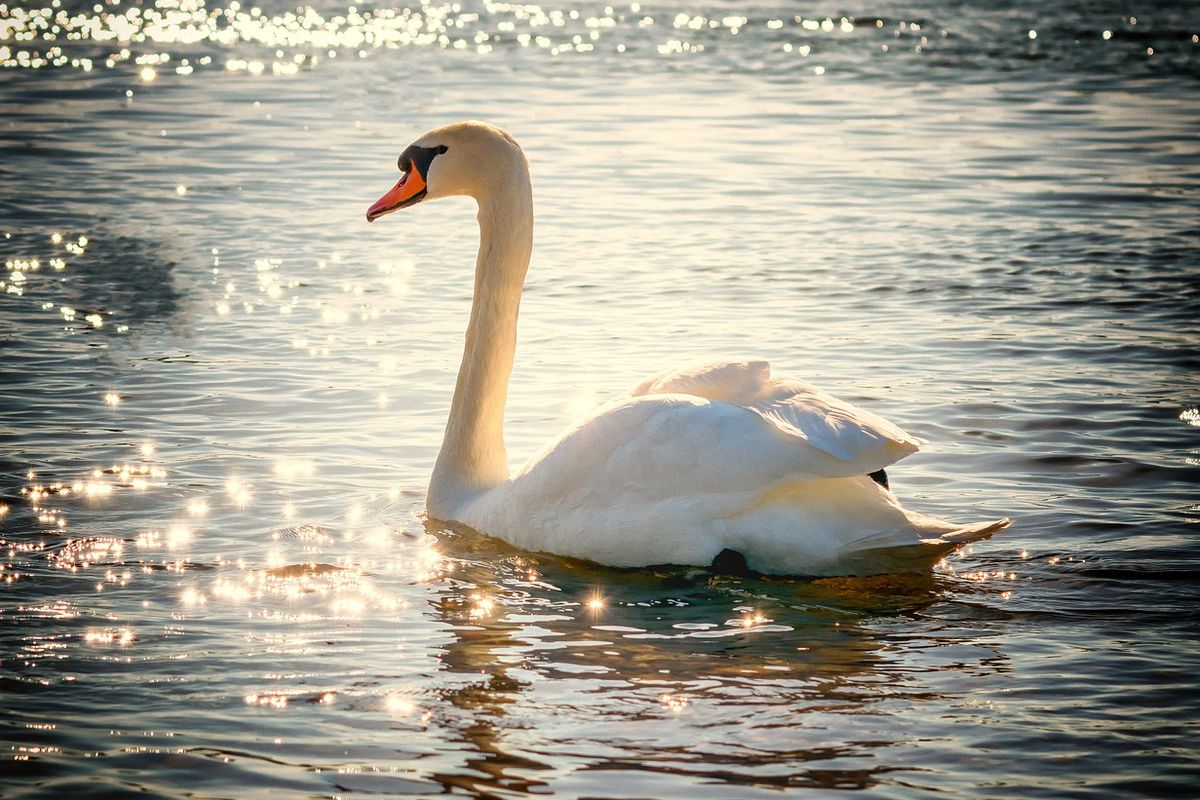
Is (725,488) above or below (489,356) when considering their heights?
below

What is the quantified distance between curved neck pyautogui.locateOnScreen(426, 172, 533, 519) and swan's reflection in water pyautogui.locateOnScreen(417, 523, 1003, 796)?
0.41 m

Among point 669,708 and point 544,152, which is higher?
point 544,152

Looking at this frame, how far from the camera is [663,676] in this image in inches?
232

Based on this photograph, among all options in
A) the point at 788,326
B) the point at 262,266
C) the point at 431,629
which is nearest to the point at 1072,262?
the point at 788,326

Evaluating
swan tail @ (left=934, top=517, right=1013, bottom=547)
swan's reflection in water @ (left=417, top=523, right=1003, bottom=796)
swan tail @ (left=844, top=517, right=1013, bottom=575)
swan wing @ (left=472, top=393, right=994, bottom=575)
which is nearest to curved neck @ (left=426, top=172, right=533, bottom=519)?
swan's reflection in water @ (left=417, top=523, right=1003, bottom=796)

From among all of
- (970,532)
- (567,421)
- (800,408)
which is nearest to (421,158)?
(567,421)

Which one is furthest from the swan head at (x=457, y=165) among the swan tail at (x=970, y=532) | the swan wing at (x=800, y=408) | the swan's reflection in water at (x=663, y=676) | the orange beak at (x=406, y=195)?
the swan tail at (x=970, y=532)

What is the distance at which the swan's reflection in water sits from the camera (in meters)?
5.16

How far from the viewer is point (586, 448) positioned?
22.7 ft

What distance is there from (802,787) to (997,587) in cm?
224

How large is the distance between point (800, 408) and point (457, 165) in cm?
228

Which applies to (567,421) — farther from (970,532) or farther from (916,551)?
(970,532)

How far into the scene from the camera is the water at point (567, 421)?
5.41 m

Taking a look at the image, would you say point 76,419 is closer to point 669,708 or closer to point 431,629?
point 431,629
